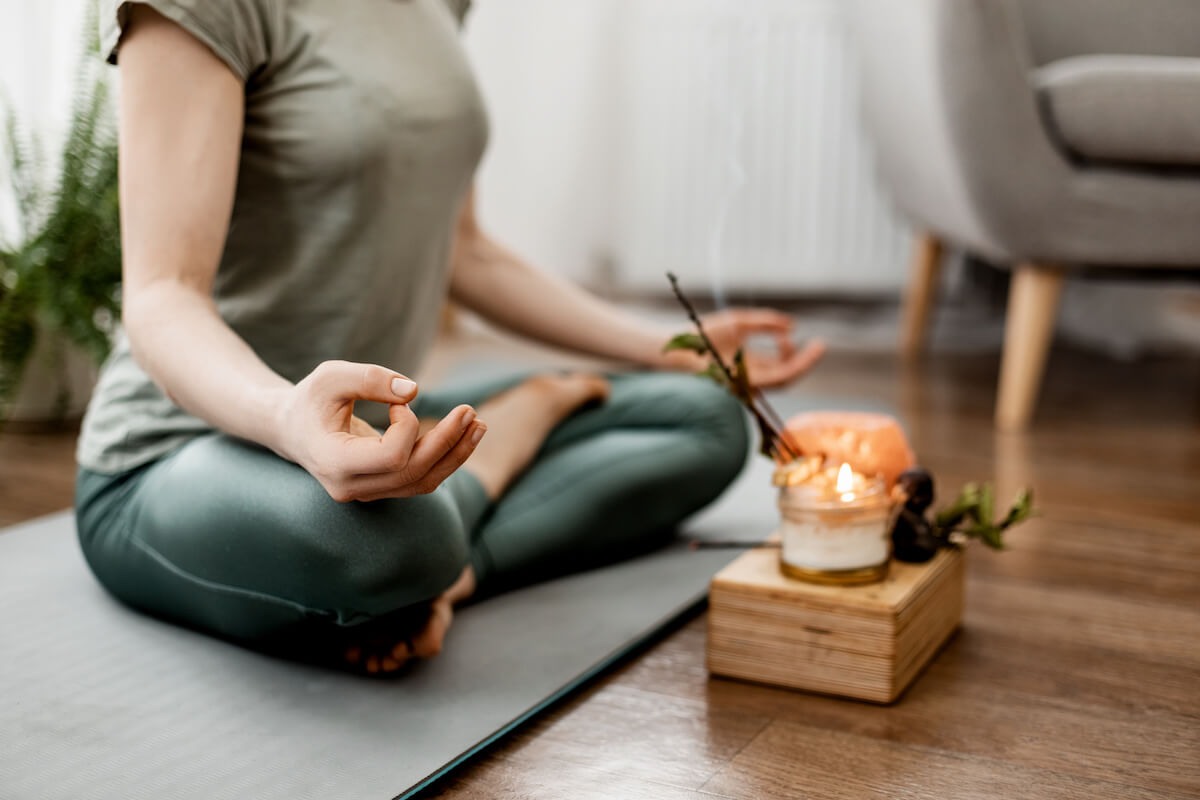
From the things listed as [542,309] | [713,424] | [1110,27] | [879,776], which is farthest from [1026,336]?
[879,776]

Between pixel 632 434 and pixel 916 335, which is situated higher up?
pixel 632 434

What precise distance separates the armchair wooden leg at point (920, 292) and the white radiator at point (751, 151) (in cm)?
18

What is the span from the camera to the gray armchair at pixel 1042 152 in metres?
1.59

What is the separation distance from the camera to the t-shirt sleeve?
777 millimetres

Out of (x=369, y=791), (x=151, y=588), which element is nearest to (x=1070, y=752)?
(x=369, y=791)

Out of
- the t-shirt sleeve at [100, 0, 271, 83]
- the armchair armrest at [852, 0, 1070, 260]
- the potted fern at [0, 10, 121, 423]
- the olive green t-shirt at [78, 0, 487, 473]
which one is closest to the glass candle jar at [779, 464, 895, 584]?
the olive green t-shirt at [78, 0, 487, 473]

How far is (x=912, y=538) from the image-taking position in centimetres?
87

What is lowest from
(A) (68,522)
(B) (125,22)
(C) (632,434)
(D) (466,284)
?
(A) (68,522)

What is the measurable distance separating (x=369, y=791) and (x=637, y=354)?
539mm

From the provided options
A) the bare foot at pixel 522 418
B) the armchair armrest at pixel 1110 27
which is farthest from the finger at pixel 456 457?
the armchair armrest at pixel 1110 27

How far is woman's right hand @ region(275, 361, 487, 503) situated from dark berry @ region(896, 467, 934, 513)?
0.37 m

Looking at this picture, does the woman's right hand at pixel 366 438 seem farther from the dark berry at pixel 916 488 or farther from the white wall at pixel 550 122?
the white wall at pixel 550 122

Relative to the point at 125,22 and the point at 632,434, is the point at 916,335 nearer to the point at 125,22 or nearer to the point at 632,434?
the point at 632,434

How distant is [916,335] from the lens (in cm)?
249
